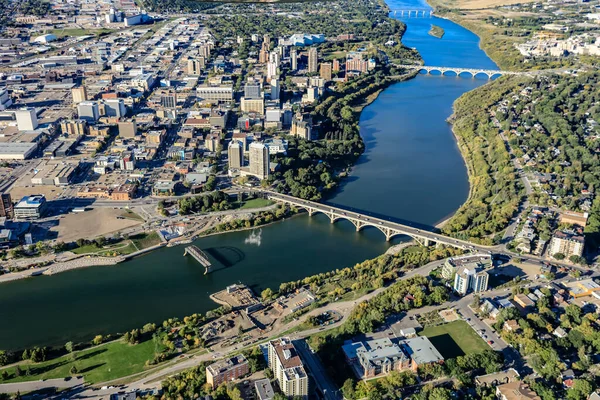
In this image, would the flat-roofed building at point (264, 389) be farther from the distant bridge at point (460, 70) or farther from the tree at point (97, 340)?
the distant bridge at point (460, 70)

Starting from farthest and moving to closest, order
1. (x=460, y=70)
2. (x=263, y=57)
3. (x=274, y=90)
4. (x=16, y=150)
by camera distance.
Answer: (x=263, y=57)
(x=460, y=70)
(x=274, y=90)
(x=16, y=150)

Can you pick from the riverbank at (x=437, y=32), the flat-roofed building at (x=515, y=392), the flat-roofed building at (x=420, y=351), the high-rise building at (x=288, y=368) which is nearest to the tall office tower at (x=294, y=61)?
the riverbank at (x=437, y=32)

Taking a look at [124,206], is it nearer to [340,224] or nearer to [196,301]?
[196,301]

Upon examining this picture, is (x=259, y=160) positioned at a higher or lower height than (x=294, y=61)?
lower

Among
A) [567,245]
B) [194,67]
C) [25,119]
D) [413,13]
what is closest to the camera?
[567,245]

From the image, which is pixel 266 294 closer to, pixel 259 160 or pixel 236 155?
pixel 259 160

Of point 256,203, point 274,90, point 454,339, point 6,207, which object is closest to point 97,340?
point 6,207

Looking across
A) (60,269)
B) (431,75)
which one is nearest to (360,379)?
(60,269)
